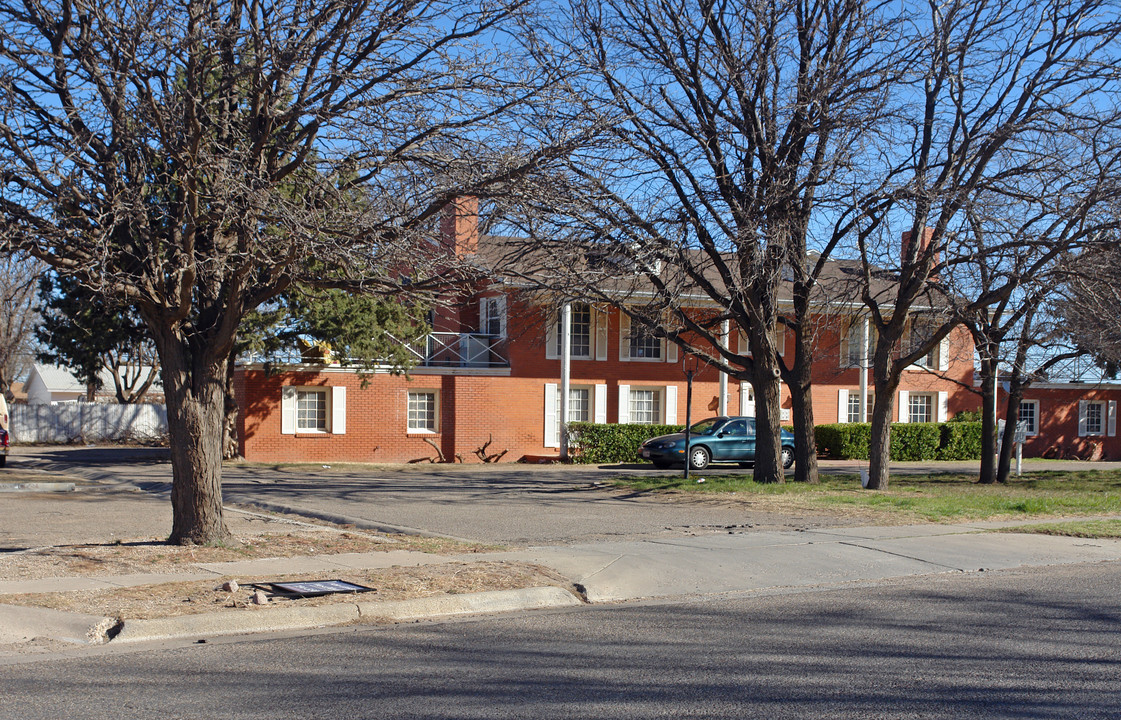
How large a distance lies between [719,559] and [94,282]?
7.11 metres

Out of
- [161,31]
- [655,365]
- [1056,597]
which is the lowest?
[1056,597]

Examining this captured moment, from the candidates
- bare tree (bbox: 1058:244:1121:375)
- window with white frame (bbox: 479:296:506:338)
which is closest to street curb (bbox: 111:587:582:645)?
bare tree (bbox: 1058:244:1121:375)

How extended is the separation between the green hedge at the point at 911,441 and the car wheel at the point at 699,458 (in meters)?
6.76

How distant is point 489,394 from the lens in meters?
30.8

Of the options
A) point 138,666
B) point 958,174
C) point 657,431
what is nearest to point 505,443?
point 657,431

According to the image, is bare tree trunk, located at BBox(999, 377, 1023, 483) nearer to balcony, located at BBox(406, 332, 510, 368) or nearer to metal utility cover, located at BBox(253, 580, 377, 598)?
balcony, located at BBox(406, 332, 510, 368)

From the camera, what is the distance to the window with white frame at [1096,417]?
39.5 metres

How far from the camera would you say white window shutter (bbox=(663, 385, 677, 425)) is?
33031 millimetres

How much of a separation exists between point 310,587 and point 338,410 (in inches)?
810

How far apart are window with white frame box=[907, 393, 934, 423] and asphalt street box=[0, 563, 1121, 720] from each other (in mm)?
29156

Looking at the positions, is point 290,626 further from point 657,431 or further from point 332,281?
point 657,431

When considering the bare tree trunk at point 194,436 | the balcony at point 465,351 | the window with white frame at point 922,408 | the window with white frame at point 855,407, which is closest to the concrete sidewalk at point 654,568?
the bare tree trunk at point 194,436

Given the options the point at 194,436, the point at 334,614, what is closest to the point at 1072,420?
the point at 194,436

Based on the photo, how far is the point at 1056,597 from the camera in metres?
9.64
